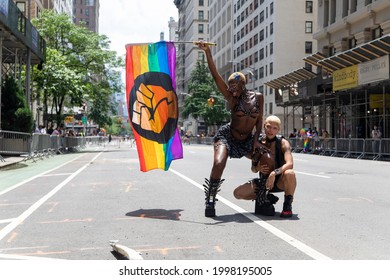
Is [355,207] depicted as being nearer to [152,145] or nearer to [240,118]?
[240,118]

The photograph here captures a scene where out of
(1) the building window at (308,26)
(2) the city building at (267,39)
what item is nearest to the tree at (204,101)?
(2) the city building at (267,39)

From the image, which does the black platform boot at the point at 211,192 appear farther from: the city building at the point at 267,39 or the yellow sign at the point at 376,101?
the city building at the point at 267,39

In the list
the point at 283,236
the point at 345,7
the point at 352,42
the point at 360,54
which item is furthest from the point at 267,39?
the point at 283,236

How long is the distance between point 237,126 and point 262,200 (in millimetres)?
1123

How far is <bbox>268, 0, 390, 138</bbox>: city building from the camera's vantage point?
28203 mm

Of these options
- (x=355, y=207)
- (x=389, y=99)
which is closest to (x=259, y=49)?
(x=389, y=99)

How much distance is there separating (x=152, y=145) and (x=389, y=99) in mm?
26298

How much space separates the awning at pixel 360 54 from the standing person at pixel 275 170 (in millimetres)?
20704

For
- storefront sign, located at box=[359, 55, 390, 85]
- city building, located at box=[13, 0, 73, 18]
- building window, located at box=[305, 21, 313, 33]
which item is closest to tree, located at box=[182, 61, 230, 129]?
building window, located at box=[305, 21, 313, 33]

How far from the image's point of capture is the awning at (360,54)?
26.3 metres

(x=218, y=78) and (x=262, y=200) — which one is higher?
(x=218, y=78)

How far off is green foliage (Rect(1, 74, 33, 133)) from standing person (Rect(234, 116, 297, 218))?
19.5m

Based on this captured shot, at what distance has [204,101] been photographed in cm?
8056

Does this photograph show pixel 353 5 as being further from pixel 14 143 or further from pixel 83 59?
pixel 14 143
